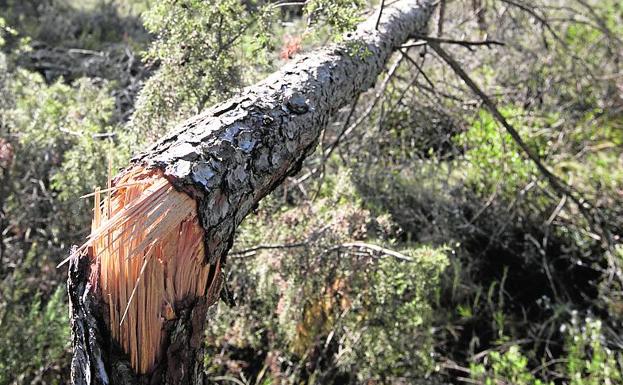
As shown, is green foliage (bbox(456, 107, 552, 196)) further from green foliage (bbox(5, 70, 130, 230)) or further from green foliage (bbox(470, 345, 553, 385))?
green foliage (bbox(5, 70, 130, 230))

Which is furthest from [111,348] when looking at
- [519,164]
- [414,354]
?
[519,164]

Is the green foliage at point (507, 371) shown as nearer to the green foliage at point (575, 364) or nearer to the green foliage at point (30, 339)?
the green foliage at point (575, 364)

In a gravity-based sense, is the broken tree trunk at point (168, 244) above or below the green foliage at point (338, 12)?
below

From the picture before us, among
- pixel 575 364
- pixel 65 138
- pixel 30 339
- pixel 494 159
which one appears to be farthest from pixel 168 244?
pixel 494 159

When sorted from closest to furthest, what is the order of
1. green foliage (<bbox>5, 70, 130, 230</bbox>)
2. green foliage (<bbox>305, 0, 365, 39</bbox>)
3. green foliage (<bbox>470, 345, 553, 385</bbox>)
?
1. green foliage (<bbox>305, 0, 365, 39</bbox>)
2. green foliage (<bbox>5, 70, 130, 230</bbox>)
3. green foliage (<bbox>470, 345, 553, 385</bbox>)

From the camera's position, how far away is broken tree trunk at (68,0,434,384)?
0.85 metres

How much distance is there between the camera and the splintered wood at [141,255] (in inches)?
33.2

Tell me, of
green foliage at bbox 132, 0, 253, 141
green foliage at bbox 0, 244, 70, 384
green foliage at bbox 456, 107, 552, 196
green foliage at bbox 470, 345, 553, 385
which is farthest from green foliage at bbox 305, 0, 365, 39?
green foliage at bbox 456, 107, 552, 196

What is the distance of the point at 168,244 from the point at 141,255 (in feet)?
0.15

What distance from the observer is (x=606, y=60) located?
14.2 ft

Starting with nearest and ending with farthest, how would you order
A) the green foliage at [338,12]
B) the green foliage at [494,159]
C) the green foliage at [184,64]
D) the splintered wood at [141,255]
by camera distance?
the splintered wood at [141,255] < the green foliage at [338,12] < the green foliage at [184,64] < the green foliage at [494,159]

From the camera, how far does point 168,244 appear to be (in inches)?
34.8

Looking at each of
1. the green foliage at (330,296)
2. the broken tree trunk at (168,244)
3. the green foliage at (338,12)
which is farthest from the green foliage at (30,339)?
the green foliage at (338,12)

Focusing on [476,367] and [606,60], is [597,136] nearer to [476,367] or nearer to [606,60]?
[606,60]
